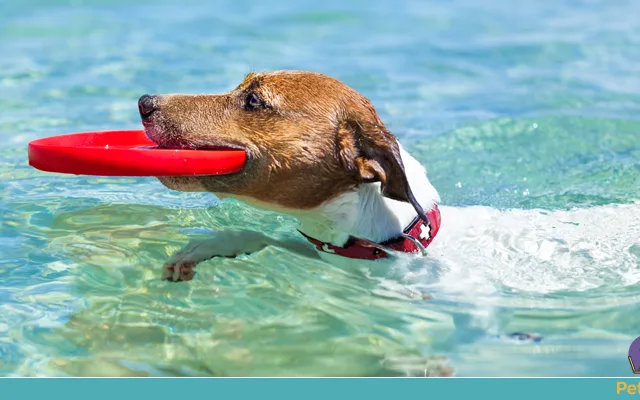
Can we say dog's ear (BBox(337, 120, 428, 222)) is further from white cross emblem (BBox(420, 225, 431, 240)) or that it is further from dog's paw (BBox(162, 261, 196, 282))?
dog's paw (BBox(162, 261, 196, 282))

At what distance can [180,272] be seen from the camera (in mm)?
5812

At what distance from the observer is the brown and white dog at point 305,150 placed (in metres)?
5.49

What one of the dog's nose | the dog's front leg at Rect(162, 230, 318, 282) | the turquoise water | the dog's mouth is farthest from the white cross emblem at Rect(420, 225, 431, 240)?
the dog's nose

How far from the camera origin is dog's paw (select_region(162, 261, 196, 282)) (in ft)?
19.1

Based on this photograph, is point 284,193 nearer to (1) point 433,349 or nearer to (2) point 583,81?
(1) point 433,349

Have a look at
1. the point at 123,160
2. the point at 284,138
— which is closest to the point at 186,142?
the point at 123,160

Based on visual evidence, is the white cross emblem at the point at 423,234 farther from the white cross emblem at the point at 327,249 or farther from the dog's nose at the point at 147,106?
the dog's nose at the point at 147,106

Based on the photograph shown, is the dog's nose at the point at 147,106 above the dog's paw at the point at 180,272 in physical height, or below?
above

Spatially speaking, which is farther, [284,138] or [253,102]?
[253,102]

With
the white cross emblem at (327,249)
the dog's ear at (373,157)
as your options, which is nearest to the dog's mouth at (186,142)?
the dog's ear at (373,157)

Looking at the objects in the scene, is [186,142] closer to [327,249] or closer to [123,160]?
[123,160]

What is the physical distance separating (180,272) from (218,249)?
30 centimetres

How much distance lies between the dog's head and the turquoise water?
2.36 ft

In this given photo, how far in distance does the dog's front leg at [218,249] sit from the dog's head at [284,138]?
0.51m
